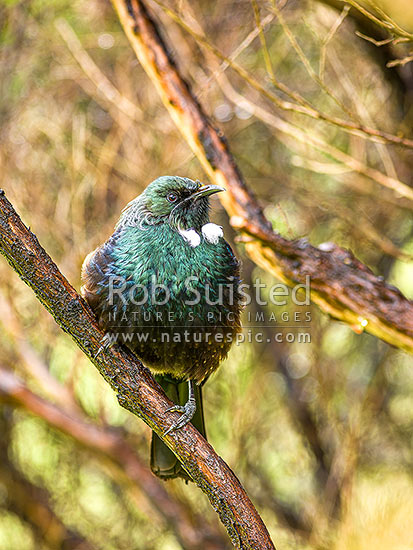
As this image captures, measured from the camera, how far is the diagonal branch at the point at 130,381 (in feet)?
Result: 7.85

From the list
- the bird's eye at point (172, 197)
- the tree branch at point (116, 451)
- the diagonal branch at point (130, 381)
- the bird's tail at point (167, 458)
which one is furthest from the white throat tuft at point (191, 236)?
the tree branch at point (116, 451)

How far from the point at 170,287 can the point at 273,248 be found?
1.93ft

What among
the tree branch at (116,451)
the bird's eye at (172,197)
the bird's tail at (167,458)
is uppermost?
the bird's eye at (172,197)

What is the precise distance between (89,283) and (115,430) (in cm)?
231

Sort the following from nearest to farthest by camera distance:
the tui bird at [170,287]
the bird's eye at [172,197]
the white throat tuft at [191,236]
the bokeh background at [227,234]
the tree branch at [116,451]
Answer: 1. the tui bird at [170,287]
2. the white throat tuft at [191,236]
3. the bird's eye at [172,197]
4. the tree branch at [116,451]
5. the bokeh background at [227,234]

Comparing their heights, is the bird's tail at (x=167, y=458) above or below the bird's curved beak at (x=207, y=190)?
below

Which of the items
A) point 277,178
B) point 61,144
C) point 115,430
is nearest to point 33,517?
point 115,430

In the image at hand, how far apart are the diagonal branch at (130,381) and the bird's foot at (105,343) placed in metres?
0.01

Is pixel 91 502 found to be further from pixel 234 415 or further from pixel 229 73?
pixel 229 73

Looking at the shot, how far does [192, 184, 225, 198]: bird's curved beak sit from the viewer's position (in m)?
3.17

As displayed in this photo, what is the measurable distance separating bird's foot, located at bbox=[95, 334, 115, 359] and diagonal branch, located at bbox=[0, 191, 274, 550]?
0.04ft

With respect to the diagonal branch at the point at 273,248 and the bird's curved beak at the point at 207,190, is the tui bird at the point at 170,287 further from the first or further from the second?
the diagonal branch at the point at 273,248

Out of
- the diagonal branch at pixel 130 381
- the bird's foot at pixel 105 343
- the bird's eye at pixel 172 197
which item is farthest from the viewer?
the bird's eye at pixel 172 197

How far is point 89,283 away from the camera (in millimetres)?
3010
